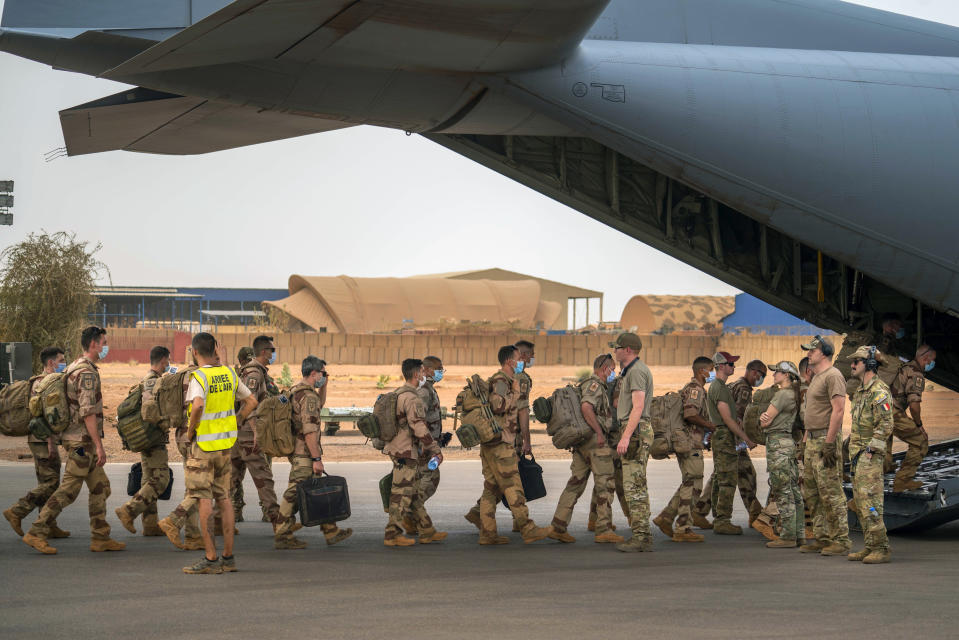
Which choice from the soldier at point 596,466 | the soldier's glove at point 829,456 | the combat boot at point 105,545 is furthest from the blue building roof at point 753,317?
the combat boot at point 105,545

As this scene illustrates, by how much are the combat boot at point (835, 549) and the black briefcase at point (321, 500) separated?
4.18 meters

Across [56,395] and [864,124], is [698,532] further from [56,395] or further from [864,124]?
[56,395]

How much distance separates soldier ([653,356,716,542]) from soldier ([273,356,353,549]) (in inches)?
133

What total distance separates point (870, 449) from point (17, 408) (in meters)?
7.43

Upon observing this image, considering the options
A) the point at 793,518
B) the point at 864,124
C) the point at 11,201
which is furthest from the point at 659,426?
the point at 11,201

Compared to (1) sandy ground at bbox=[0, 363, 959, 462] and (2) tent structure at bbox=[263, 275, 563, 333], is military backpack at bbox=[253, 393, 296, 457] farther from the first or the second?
(2) tent structure at bbox=[263, 275, 563, 333]

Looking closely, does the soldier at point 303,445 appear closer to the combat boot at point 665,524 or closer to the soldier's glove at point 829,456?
the combat boot at point 665,524

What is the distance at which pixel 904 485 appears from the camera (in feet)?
31.1

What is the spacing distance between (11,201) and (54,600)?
16820 mm

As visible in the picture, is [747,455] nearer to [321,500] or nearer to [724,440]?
[724,440]

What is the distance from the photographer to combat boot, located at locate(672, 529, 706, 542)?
31.3ft

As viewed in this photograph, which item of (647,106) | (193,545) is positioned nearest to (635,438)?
(647,106)

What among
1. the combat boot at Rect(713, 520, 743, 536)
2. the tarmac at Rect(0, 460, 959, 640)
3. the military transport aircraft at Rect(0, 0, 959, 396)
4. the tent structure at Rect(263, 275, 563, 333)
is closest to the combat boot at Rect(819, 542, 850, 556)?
the tarmac at Rect(0, 460, 959, 640)

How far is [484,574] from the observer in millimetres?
7812
